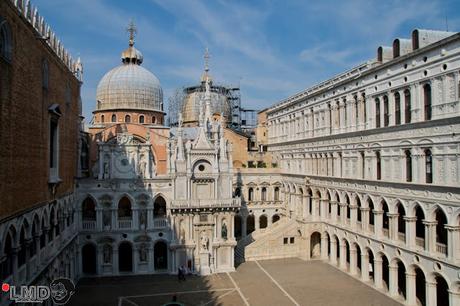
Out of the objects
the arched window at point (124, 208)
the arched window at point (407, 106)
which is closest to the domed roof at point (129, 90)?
the arched window at point (124, 208)

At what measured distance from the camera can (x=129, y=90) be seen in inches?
2135

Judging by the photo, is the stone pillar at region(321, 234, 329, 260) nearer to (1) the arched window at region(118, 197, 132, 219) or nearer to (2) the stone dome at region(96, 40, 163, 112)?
(1) the arched window at region(118, 197, 132, 219)

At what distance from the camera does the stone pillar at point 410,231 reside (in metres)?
29.4

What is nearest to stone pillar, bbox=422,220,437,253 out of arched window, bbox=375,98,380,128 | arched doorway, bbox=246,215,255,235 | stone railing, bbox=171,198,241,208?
arched window, bbox=375,98,380,128

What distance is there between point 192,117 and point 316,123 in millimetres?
27606

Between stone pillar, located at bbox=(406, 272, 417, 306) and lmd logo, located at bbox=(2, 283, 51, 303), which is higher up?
lmd logo, located at bbox=(2, 283, 51, 303)

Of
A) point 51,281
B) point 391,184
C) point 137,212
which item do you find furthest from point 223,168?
point 51,281

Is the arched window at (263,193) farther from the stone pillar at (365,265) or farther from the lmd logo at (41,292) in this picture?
the lmd logo at (41,292)

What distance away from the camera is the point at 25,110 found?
22000 millimetres

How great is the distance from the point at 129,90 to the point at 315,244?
1164 inches

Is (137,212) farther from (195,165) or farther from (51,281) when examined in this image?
(51,281)

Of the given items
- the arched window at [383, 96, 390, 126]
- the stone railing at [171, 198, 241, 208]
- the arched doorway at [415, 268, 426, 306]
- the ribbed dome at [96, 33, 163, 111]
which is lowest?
the arched doorway at [415, 268, 426, 306]

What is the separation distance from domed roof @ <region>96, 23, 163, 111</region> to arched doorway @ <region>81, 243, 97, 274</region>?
20.6 metres

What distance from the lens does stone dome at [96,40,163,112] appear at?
54.1 meters
